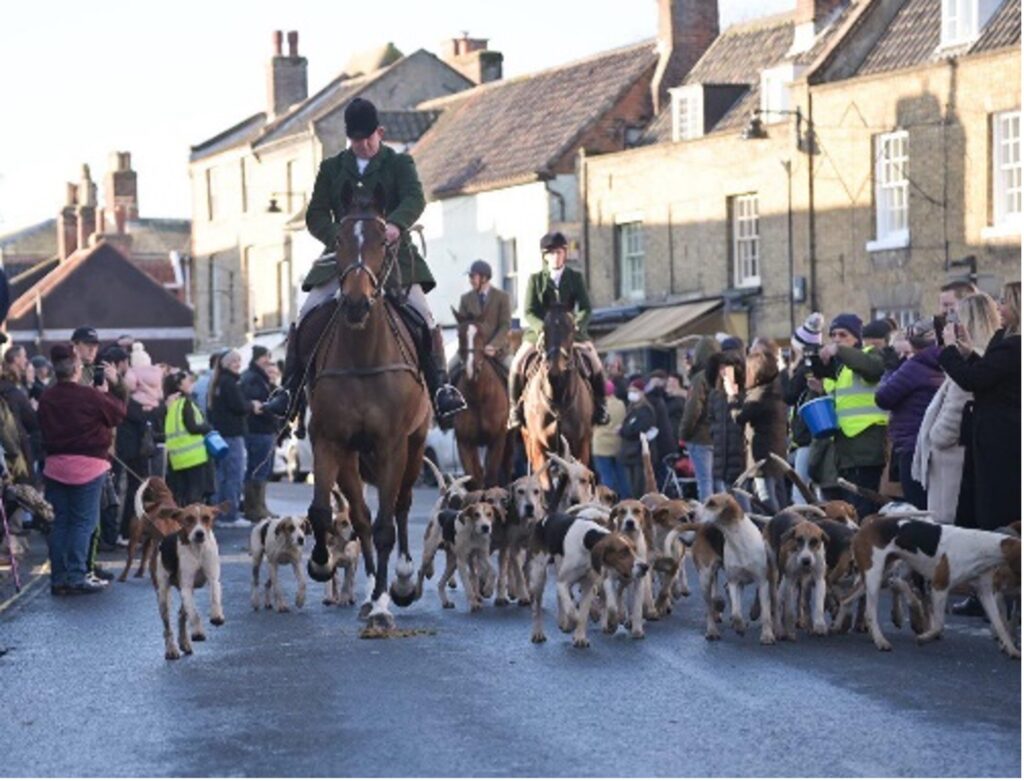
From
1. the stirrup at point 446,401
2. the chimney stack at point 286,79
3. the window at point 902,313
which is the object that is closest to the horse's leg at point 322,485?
the stirrup at point 446,401

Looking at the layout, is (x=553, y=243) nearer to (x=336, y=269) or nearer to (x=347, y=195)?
(x=347, y=195)

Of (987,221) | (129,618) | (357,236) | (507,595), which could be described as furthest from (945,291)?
(987,221)

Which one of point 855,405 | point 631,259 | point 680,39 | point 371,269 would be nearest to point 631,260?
point 631,259

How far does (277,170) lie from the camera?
230 ft

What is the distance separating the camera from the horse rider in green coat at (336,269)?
1557 centimetres

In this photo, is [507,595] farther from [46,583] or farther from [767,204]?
[767,204]

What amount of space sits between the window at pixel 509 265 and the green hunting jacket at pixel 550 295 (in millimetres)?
32640

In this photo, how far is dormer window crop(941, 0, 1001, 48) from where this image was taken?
39906mm

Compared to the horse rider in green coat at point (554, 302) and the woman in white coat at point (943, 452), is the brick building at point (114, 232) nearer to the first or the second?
the horse rider in green coat at point (554, 302)

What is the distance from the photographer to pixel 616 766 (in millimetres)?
9258

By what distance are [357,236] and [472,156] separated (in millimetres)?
43281

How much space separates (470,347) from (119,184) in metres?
79.2

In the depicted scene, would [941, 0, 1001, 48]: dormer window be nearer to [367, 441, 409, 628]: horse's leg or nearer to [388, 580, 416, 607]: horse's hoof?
[388, 580, 416, 607]: horse's hoof

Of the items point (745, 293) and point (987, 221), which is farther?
point (745, 293)
